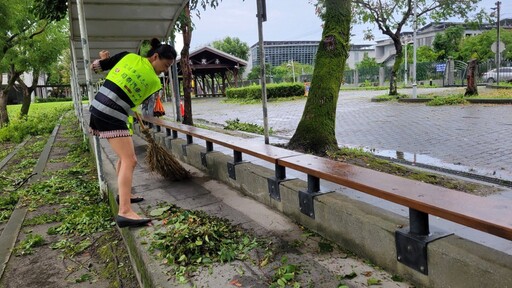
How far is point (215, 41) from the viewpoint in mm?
58438

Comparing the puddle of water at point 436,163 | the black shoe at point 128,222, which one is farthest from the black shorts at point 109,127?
the puddle of water at point 436,163

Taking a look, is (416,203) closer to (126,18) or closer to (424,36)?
(126,18)

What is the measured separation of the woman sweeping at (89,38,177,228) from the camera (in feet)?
10.9

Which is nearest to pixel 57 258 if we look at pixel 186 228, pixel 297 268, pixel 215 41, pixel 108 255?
pixel 108 255

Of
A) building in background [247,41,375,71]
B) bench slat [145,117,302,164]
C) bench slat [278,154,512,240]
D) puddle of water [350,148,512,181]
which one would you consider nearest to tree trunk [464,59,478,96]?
puddle of water [350,148,512,181]

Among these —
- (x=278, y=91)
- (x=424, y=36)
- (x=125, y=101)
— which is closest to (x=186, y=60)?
(x=125, y=101)

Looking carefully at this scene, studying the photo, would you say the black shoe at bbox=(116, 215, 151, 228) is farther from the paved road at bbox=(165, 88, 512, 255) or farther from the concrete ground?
the paved road at bbox=(165, 88, 512, 255)

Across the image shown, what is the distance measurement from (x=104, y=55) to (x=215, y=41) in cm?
5644

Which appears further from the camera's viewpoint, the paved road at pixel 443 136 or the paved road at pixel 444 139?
the paved road at pixel 443 136

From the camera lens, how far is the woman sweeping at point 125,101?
3.32 m

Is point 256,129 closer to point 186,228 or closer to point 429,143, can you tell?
point 429,143

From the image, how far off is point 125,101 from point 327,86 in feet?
10.8

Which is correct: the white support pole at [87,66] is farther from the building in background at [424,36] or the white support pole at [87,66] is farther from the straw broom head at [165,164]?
the building in background at [424,36]

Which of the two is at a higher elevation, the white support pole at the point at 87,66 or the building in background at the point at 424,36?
the building in background at the point at 424,36
